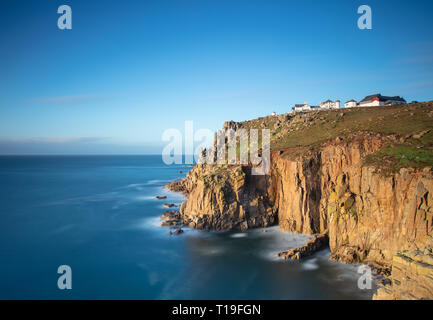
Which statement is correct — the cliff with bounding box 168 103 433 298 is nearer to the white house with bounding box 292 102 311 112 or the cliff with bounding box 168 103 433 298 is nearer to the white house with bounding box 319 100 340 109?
the white house with bounding box 319 100 340 109

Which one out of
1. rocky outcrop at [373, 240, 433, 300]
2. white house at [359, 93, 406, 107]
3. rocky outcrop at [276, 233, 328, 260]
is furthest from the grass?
white house at [359, 93, 406, 107]

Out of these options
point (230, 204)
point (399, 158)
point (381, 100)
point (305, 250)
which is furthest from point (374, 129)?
point (381, 100)

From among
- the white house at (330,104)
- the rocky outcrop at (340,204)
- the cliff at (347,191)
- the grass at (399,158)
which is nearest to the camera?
the rocky outcrop at (340,204)

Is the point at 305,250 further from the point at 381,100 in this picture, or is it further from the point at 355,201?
the point at 381,100

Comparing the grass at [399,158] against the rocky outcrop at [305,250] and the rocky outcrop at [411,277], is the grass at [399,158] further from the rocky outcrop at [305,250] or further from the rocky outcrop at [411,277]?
the rocky outcrop at [411,277]

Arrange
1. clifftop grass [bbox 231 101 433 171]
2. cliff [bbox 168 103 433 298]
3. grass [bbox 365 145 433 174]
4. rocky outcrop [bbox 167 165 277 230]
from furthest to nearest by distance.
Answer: rocky outcrop [bbox 167 165 277 230]
clifftop grass [bbox 231 101 433 171]
grass [bbox 365 145 433 174]
cliff [bbox 168 103 433 298]

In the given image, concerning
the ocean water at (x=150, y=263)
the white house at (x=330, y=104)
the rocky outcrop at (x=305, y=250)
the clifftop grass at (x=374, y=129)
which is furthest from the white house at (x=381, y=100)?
the rocky outcrop at (x=305, y=250)

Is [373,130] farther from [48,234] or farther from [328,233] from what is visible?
[48,234]

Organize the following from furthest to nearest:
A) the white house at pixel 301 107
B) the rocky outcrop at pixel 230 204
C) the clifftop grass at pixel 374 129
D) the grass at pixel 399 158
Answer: the white house at pixel 301 107, the rocky outcrop at pixel 230 204, the clifftop grass at pixel 374 129, the grass at pixel 399 158
